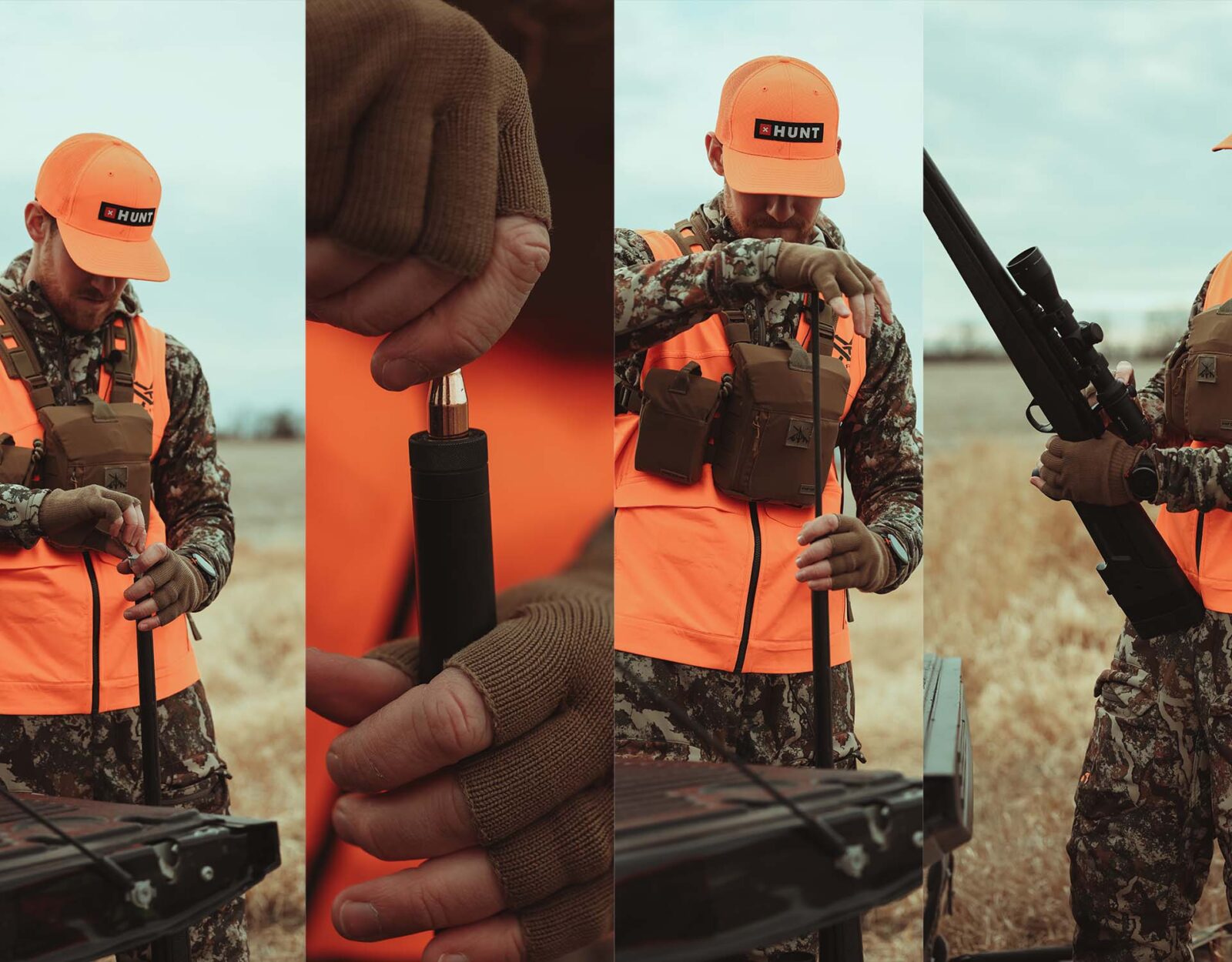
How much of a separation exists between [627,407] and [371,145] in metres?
0.58

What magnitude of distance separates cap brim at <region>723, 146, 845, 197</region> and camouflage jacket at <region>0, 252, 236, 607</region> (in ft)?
3.02

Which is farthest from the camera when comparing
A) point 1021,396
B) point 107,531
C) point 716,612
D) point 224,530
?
point 1021,396

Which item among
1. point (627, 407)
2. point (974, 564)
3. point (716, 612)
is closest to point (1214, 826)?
point (716, 612)

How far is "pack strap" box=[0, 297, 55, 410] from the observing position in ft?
5.00

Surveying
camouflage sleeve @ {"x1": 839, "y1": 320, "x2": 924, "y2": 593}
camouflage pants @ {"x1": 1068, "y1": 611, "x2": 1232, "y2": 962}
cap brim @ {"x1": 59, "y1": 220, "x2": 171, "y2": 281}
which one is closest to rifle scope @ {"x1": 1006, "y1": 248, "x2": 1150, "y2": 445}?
camouflage pants @ {"x1": 1068, "y1": 611, "x2": 1232, "y2": 962}

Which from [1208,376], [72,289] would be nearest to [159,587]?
[72,289]

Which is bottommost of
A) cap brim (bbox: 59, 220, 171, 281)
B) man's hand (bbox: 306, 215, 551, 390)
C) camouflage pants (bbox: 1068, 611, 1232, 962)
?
camouflage pants (bbox: 1068, 611, 1232, 962)

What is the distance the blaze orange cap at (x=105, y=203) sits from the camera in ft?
4.59

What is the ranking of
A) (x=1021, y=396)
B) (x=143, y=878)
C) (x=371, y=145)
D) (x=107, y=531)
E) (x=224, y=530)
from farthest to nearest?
(x=1021, y=396) → (x=224, y=530) → (x=107, y=531) → (x=143, y=878) → (x=371, y=145)

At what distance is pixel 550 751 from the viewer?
0.82 meters

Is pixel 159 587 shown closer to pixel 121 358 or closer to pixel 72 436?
pixel 72 436

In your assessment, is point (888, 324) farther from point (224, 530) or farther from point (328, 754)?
point (224, 530)

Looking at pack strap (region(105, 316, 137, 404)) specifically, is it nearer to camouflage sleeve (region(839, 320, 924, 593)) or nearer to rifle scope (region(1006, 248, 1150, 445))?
camouflage sleeve (region(839, 320, 924, 593))

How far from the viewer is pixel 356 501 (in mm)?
807
